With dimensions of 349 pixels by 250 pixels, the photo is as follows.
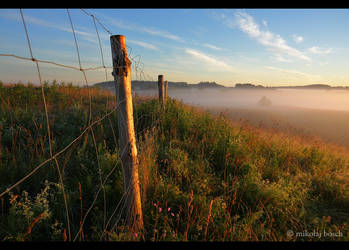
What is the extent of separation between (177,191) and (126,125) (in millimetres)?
1229

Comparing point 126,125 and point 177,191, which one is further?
point 177,191

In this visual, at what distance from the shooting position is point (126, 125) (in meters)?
1.76

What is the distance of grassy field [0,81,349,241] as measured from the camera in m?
1.93

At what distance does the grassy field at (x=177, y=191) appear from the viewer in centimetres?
193

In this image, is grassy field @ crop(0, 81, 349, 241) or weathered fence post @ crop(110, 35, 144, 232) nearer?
weathered fence post @ crop(110, 35, 144, 232)

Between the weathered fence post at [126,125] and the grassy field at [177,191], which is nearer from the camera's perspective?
the weathered fence post at [126,125]

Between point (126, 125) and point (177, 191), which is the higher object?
point (126, 125)

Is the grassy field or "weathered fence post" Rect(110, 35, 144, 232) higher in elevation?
"weathered fence post" Rect(110, 35, 144, 232)

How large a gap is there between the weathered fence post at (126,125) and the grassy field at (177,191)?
0.64ft

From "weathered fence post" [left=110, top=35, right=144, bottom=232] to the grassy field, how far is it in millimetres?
195

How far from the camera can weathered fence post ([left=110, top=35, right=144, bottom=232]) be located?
1669 mm

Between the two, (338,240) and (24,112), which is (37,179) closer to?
(24,112)
